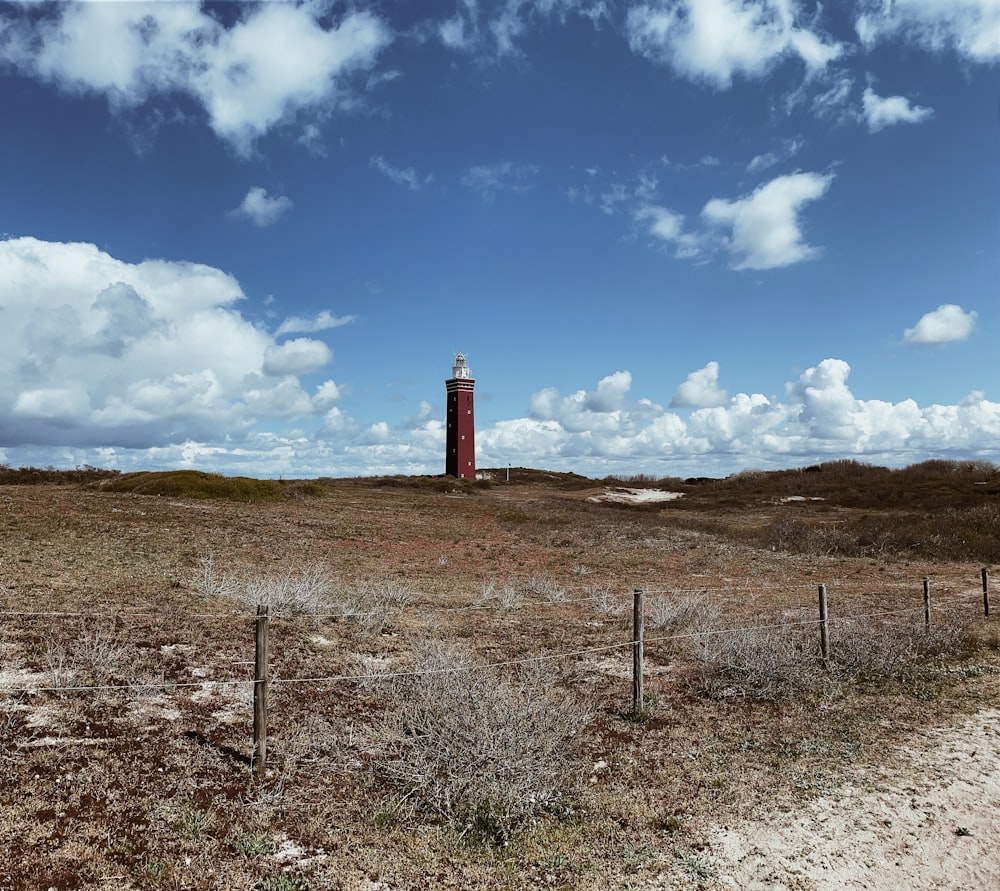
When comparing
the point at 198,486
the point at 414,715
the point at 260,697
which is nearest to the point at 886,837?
the point at 414,715

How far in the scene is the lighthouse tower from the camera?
204 feet

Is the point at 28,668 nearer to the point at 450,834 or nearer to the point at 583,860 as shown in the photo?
the point at 450,834

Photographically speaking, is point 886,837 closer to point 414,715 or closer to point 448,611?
point 414,715

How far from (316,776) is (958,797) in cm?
536

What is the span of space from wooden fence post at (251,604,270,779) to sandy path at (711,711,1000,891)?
3.51 metres

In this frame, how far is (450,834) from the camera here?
4836mm

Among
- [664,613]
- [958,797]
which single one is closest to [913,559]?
[664,613]

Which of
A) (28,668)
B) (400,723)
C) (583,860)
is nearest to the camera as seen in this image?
(583,860)

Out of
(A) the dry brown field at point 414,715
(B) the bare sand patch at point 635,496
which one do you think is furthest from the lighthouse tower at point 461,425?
(A) the dry brown field at point 414,715

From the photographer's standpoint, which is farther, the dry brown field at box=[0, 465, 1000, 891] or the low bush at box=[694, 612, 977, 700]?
the low bush at box=[694, 612, 977, 700]

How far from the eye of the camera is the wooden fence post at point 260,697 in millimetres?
5449

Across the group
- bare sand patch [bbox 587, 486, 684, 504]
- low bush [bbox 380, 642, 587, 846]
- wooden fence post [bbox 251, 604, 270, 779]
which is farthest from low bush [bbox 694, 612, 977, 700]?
bare sand patch [bbox 587, 486, 684, 504]

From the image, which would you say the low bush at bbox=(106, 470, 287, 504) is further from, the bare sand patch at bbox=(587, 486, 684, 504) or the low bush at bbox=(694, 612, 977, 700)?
the bare sand patch at bbox=(587, 486, 684, 504)

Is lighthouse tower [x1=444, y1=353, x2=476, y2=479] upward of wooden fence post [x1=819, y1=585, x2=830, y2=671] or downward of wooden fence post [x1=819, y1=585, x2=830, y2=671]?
upward
